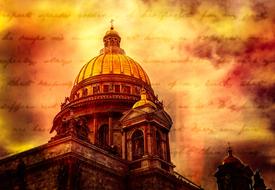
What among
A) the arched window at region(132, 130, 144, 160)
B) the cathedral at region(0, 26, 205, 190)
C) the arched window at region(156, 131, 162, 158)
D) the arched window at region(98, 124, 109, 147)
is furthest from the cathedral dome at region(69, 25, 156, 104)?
the arched window at region(132, 130, 144, 160)

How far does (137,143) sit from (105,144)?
792 centimetres

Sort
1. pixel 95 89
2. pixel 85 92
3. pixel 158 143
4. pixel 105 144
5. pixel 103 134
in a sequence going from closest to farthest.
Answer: pixel 158 143
pixel 105 144
pixel 103 134
pixel 95 89
pixel 85 92

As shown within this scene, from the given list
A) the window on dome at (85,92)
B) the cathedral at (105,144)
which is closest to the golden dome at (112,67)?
the cathedral at (105,144)

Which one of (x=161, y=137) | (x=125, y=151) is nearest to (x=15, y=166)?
(x=125, y=151)

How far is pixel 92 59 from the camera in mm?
56281

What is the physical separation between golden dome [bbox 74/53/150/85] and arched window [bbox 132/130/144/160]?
13690 millimetres

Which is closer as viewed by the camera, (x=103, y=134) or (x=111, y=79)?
(x=103, y=134)

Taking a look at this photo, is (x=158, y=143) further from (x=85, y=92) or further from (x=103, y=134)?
(x=85, y=92)

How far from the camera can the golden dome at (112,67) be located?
5369cm

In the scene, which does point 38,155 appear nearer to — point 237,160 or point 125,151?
point 125,151

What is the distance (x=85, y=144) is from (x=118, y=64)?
67.1 ft

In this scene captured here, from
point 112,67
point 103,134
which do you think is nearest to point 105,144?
point 103,134

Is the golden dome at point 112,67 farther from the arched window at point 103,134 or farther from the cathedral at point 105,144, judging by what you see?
the arched window at point 103,134

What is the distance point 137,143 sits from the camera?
41.2 metres
